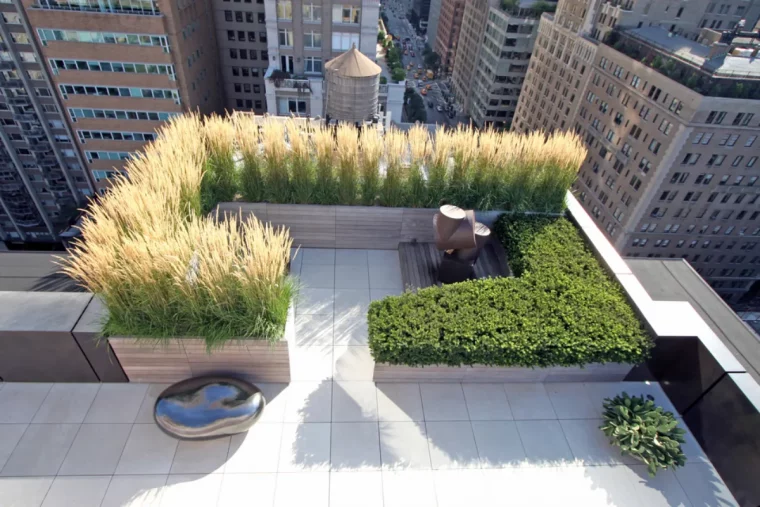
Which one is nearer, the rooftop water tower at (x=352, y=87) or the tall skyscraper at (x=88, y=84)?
the rooftop water tower at (x=352, y=87)

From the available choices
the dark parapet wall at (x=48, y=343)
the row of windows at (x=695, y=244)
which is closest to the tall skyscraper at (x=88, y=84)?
the dark parapet wall at (x=48, y=343)

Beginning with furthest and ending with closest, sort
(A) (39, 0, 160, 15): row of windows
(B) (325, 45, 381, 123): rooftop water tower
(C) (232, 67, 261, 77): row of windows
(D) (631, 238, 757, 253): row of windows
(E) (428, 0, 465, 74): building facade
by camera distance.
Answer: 1. (E) (428, 0, 465, 74): building facade
2. (D) (631, 238, 757, 253): row of windows
3. (C) (232, 67, 261, 77): row of windows
4. (A) (39, 0, 160, 15): row of windows
5. (B) (325, 45, 381, 123): rooftop water tower

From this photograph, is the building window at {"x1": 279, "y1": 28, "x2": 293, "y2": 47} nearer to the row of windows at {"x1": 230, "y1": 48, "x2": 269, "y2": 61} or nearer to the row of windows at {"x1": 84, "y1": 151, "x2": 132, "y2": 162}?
the row of windows at {"x1": 230, "y1": 48, "x2": 269, "y2": 61}

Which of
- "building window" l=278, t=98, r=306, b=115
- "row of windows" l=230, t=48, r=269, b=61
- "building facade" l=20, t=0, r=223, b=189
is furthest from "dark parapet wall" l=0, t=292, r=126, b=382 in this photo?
"row of windows" l=230, t=48, r=269, b=61

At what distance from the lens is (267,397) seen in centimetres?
357

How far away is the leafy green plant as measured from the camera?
3.26 m

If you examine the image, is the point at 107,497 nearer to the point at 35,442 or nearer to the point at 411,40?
the point at 35,442

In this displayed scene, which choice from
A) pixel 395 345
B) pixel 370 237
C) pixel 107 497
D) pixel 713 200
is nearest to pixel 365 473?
pixel 395 345

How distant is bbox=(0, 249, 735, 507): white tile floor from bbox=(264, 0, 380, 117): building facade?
16.8m

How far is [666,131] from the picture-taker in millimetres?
21125

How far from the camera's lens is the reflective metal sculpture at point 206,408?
306 centimetres

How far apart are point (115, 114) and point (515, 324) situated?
2192 centimetres

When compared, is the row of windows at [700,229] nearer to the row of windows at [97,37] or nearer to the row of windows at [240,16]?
the row of windows at [240,16]

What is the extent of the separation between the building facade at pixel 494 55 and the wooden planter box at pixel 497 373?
124ft
